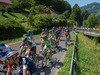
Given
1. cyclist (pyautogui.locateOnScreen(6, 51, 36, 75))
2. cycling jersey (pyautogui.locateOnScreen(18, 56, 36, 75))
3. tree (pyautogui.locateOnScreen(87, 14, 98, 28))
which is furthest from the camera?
tree (pyautogui.locateOnScreen(87, 14, 98, 28))

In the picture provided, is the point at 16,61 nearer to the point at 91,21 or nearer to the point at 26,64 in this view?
the point at 26,64

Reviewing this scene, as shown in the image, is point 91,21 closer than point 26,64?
No

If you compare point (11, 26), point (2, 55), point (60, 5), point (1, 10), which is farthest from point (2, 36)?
point (60, 5)

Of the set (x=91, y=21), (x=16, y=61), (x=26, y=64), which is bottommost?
(x=91, y=21)

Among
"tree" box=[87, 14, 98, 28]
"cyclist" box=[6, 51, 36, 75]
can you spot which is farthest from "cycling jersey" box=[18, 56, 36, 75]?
"tree" box=[87, 14, 98, 28]

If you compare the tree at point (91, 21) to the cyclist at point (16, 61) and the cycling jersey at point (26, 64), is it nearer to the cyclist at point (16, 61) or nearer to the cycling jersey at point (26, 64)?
the cycling jersey at point (26, 64)

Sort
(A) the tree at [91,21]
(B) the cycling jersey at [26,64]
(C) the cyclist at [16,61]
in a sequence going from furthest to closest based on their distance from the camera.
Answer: (A) the tree at [91,21] < (B) the cycling jersey at [26,64] < (C) the cyclist at [16,61]

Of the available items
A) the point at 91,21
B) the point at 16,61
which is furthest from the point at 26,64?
the point at 91,21

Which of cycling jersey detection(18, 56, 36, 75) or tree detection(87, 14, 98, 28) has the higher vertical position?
cycling jersey detection(18, 56, 36, 75)

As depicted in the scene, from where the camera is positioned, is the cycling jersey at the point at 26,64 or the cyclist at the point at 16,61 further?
the cycling jersey at the point at 26,64

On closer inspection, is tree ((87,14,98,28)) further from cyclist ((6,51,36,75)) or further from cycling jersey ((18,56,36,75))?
cyclist ((6,51,36,75))

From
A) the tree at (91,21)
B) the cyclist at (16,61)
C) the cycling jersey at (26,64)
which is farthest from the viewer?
the tree at (91,21)

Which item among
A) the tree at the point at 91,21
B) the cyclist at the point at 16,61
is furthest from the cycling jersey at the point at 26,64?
the tree at the point at 91,21

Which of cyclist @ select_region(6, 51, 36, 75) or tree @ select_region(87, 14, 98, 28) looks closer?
cyclist @ select_region(6, 51, 36, 75)
